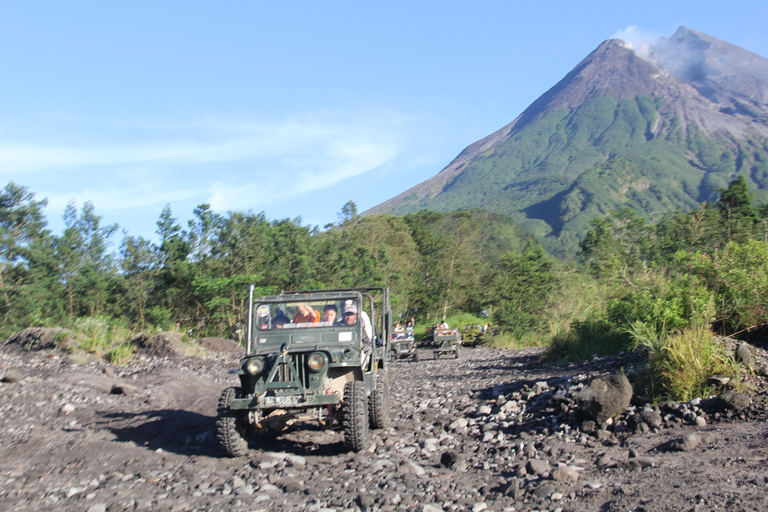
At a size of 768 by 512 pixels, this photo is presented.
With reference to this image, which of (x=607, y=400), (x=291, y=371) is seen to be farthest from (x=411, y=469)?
(x=607, y=400)

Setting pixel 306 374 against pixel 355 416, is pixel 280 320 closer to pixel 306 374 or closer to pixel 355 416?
pixel 306 374

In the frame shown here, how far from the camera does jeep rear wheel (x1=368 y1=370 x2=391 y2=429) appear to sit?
329 inches

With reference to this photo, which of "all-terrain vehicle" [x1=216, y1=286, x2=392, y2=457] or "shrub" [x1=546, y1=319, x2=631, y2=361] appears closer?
"all-terrain vehicle" [x1=216, y1=286, x2=392, y2=457]

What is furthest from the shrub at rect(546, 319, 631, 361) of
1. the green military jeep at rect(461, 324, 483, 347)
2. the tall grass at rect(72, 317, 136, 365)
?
the green military jeep at rect(461, 324, 483, 347)

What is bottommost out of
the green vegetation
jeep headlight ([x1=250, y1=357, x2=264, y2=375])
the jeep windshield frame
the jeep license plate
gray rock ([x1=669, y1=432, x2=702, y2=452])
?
gray rock ([x1=669, y1=432, x2=702, y2=452])

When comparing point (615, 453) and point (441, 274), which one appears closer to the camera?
point (615, 453)

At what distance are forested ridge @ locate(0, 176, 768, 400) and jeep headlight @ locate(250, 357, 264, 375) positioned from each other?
5610 mm

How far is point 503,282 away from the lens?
36812 millimetres

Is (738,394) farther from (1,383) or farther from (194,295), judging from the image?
(194,295)

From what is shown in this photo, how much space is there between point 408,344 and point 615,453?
708 inches

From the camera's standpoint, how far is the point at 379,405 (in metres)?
8.44

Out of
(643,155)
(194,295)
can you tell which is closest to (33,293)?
(194,295)

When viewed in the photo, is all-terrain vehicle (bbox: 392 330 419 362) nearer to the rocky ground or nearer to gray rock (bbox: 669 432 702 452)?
the rocky ground

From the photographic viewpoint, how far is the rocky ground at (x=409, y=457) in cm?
520
